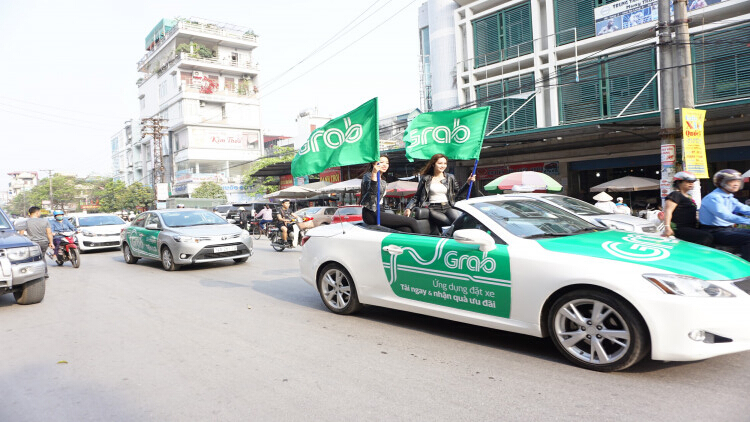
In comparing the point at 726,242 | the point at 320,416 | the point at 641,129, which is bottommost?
the point at 320,416

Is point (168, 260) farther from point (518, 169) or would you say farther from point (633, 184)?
point (518, 169)

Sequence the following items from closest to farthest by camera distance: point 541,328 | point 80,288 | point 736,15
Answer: point 541,328, point 80,288, point 736,15

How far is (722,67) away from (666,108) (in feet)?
40.7

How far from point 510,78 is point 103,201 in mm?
62141

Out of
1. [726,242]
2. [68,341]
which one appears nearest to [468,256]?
[726,242]

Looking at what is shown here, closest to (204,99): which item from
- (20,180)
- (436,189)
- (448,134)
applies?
(448,134)

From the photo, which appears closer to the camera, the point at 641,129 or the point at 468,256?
the point at 468,256

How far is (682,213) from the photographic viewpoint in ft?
20.4

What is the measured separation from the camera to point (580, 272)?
3.84 metres

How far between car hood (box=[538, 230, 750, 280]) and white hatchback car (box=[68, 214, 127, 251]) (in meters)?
16.9

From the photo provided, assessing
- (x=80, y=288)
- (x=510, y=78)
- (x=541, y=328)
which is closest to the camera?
(x=541, y=328)

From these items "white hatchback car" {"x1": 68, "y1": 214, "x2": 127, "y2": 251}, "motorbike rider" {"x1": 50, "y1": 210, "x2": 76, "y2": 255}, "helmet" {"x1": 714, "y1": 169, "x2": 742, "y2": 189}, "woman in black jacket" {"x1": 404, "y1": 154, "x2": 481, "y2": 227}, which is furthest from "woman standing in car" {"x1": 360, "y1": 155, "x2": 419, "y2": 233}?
"white hatchback car" {"x1": 68, "y1": 214, "x2": 127, "y2": 251}

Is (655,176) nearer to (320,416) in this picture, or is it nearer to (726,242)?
(726,242)

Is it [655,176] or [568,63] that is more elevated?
[568,63]
